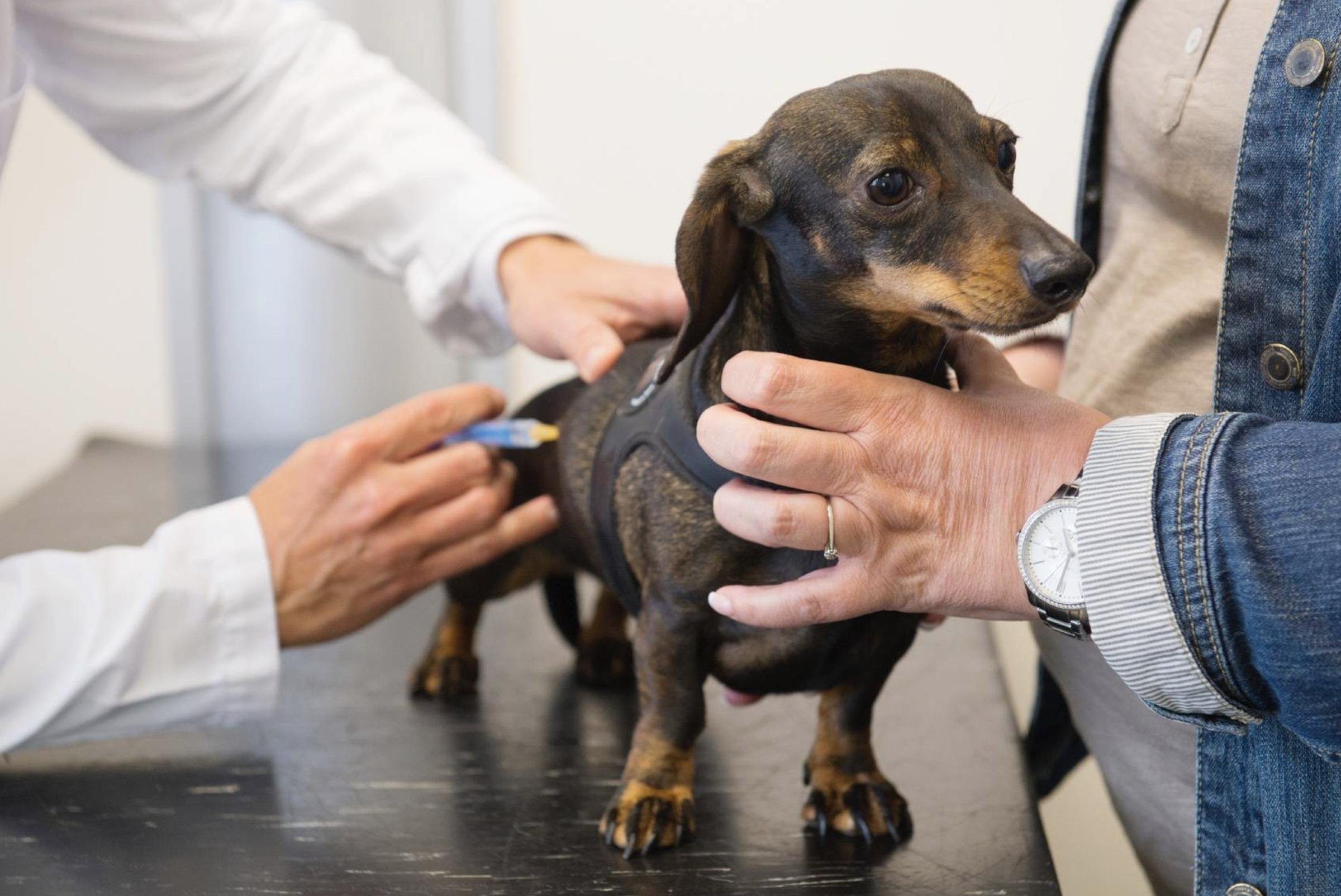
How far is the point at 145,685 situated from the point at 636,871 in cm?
48

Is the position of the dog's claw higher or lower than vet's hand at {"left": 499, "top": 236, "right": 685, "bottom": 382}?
lower

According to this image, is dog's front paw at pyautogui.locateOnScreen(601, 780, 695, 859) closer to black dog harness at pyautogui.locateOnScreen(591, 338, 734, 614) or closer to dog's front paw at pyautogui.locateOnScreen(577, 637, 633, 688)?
black dog harness at pyautogui.locateOnScreen(591, 338, 734, 614)

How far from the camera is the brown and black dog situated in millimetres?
883

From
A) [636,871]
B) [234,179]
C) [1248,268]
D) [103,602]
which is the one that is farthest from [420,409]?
[1248,268]

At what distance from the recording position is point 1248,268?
88cm

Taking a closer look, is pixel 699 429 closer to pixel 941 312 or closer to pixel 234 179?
pixel 941 312

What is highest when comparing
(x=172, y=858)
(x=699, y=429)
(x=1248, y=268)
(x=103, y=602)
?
(x=1248, y=268)

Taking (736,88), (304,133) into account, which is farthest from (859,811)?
(736,88)

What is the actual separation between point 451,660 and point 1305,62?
97 cm

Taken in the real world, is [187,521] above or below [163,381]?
above

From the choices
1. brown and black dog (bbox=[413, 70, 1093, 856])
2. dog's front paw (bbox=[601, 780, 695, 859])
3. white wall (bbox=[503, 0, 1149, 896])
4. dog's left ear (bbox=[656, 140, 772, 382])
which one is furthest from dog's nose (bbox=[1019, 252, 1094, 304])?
white wall (bbox=[503, 0, 1149, 896])

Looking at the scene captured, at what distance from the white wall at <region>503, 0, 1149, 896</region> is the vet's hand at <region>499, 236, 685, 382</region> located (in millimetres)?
494

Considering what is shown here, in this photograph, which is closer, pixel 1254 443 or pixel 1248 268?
pixel 1254 443

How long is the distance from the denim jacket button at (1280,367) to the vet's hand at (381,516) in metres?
0.71
